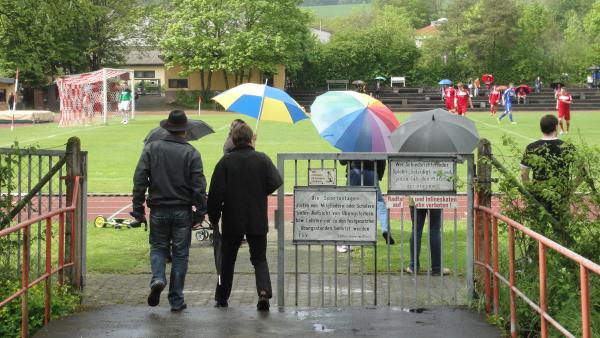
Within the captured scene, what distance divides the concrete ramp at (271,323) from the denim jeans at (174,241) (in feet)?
0.80

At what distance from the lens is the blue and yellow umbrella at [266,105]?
41.1ft

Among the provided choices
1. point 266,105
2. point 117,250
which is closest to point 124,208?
point 117,250

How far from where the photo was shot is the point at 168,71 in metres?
85.1

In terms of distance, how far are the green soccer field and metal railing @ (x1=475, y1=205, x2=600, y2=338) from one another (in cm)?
1038

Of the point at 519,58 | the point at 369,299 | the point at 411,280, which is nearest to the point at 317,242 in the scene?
the point at 369,299

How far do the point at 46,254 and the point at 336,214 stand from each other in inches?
101

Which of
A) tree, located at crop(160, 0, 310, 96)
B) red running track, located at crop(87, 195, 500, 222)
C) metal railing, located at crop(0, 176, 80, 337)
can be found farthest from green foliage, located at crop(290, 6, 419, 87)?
metal railing, located at crop(0, 176, 80, 337)

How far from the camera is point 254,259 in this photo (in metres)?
9.12

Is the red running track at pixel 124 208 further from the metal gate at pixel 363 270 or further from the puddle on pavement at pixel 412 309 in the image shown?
the puddle on pavement at pixel 412 309

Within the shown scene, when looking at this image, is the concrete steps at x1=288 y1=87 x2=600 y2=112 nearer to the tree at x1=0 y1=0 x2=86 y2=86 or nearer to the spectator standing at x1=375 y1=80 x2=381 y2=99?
the spectator standing at x1=375 y1=80 x2=381 y2=99

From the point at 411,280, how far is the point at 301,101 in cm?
6700

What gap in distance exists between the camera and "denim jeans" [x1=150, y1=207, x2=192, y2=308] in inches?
347

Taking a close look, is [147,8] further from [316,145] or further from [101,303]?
[101,303]

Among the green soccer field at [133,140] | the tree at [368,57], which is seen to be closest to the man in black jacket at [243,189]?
the green soccer field at [133,140]
